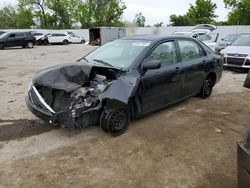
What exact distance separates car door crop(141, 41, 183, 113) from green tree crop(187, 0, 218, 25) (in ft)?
134

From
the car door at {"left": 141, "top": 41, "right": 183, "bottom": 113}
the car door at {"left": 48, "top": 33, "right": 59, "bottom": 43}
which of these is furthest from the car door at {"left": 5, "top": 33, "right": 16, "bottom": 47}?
the car door at {"left": 141, "top": 41, "right": 183, "bottom": 113}

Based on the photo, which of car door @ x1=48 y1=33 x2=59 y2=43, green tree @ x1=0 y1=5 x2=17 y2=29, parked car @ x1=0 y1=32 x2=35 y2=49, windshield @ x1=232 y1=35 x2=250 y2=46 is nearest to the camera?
windshield @ x1=232 y1=35 x2=250 y2=46

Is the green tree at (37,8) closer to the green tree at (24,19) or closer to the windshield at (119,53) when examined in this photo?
the green tree at (24,19)

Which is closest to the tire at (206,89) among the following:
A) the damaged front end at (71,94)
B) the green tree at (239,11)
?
the damaged front end at (71,94)

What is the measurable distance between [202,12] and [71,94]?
43187 mm

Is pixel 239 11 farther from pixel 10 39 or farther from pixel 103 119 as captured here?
pixel 103 119

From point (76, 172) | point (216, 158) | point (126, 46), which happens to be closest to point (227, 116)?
point (216, 158)

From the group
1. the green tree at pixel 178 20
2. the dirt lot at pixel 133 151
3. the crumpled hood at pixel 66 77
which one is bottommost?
the dirt lot at pixel 133 151

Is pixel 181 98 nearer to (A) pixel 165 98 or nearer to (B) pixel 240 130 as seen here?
(A) pixel 165 98

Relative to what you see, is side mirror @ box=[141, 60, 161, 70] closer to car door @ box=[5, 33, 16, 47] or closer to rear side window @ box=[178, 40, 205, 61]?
rear side window @ box=[178, 40, 205, 61]

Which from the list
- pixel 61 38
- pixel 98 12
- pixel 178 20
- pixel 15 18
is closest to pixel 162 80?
pixel 61 38

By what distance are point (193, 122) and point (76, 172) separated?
2.49 meters

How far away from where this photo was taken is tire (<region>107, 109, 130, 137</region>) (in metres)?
4.24

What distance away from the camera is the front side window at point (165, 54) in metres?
4.91
